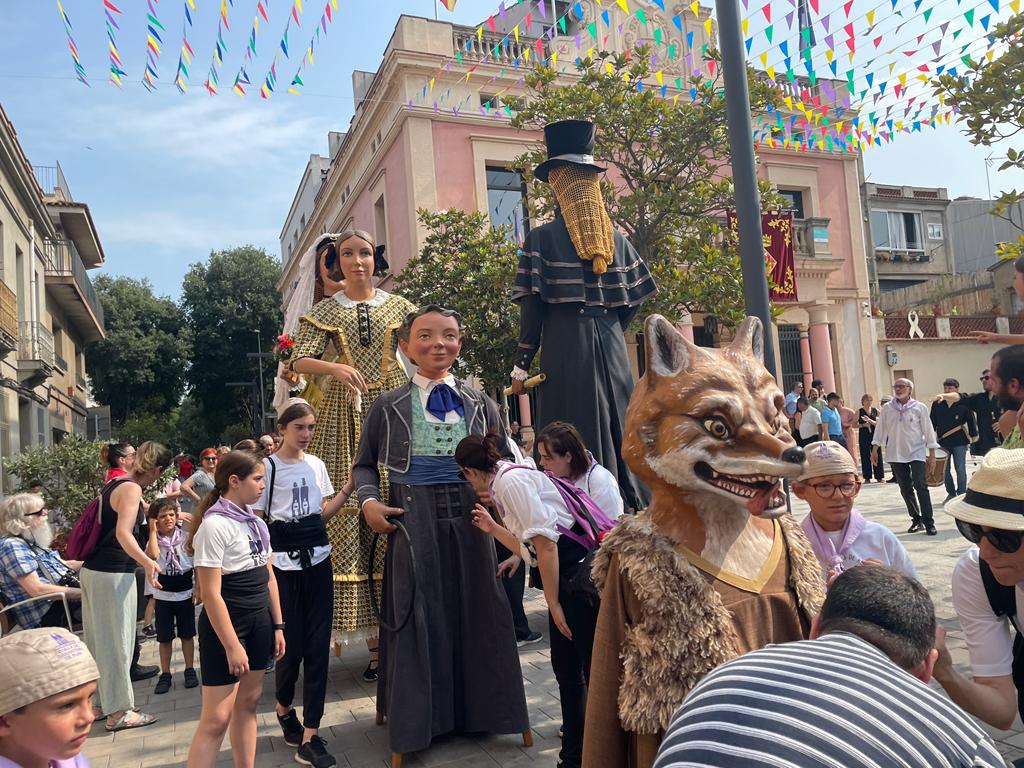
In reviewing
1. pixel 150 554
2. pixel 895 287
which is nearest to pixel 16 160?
pixel 150 554

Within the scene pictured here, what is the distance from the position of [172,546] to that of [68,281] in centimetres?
1725

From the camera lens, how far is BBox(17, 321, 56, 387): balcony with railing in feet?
54.7

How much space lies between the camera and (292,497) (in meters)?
4.20

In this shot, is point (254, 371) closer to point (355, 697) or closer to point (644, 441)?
point (355, 697)

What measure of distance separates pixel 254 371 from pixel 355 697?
31378mm

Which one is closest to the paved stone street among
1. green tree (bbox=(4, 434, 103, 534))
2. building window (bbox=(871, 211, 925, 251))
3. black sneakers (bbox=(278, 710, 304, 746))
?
black sneakers (bbox=(278, 710, 304, 746))

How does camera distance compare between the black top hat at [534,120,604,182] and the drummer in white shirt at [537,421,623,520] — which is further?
the black top hat at [534,120,604,182]

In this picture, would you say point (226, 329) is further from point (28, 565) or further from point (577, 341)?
point (577, 341)

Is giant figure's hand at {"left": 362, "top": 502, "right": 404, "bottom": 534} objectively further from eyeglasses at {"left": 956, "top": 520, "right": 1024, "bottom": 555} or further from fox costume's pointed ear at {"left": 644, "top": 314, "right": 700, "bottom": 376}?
eyeglasses at {"left": 956, "top": 520, "right": 1024, "bottom": 555}

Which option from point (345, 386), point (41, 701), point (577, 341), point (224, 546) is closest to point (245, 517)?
point (224, 546)

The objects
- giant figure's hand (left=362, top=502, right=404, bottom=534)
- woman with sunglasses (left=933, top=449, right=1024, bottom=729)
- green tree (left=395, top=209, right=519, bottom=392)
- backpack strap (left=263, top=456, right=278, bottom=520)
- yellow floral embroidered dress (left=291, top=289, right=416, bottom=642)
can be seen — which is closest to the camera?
woman with sunglasses (left=933, top=449, right=1024, bottom=729)

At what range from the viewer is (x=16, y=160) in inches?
645

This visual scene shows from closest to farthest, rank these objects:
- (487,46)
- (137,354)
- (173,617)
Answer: (173,617), (487,46), (137,354)

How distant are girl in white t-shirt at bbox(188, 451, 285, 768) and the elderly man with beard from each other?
5.72ft
